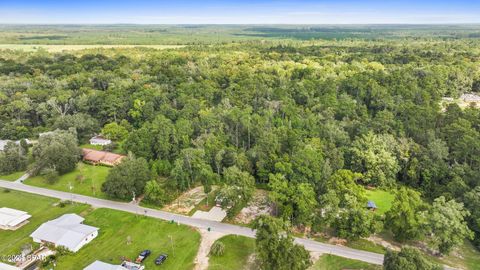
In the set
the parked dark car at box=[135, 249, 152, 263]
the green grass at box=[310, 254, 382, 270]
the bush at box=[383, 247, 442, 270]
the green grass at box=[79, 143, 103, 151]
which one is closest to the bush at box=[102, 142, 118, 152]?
the green grass at box=[79, 143, 103, 151]

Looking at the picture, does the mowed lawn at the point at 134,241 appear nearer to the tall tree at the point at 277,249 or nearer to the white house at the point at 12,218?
the white house at the point at 12,218

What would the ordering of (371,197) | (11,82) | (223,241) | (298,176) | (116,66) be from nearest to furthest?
(223,241) → (298,176) → (371,197) → (11,82) → (116,66)

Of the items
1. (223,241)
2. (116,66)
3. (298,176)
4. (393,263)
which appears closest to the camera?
(393,263)

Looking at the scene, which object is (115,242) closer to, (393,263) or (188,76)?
(393,263)

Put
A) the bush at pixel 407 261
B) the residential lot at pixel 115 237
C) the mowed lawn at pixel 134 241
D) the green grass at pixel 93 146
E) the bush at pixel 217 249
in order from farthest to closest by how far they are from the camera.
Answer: the green grass at pixel 93 146 < the bush at pixel 217 249 < the residential lot at pixel 115 237 < the mowed lawn at pixel 134 241 < the bush at pixel 407 261

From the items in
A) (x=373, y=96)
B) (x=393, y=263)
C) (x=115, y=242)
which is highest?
(x=373, y=96)

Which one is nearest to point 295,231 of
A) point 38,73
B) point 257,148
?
point 257,148

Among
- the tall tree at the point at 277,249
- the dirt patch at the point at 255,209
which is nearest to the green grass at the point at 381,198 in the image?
the dirt patch at the point at 255,209
